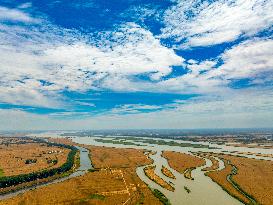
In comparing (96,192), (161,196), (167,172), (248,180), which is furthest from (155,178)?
(248,180)

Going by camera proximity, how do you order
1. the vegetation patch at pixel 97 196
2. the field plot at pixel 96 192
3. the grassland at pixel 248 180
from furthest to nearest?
the vegetation patch at pixel 97 196
the grassland at pixel 248 180
the field plot at pixel 96 192

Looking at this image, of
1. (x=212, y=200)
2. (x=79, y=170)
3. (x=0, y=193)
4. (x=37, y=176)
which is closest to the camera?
(x=212, y=200)

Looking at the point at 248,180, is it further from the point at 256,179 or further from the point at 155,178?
the point at 155,178

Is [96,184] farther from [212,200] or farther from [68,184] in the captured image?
[212,200]

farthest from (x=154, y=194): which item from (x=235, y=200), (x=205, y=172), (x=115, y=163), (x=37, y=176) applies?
(x=115, y=163)

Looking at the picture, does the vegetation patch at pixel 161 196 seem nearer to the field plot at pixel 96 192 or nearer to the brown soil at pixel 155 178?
the field plot at pixel 96 192

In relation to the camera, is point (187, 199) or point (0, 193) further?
point (0, 193)

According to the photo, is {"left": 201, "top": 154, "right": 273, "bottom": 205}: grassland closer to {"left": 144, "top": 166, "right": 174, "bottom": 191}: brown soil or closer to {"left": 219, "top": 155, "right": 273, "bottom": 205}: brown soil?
{"left": 219, "top": 155, "right": 273, "bottom": 205}: brown soil

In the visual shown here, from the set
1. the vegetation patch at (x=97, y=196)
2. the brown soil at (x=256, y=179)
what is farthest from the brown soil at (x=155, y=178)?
the brown soil at (x=256, y=179)
